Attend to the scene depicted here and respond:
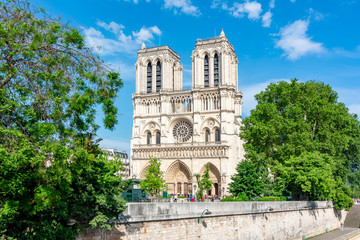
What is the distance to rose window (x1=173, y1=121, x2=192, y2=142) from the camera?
178ft

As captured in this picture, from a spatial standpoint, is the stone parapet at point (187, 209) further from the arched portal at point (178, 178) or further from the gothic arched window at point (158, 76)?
the gothic arched window at point (158, 76)

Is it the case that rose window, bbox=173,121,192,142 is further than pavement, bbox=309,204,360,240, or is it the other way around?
rose window, bbox=173,121,192,142

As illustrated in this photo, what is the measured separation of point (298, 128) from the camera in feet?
106

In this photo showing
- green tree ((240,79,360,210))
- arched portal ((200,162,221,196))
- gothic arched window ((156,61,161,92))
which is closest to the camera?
green tree ((240,79,360,210))

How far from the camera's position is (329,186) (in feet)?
87.9

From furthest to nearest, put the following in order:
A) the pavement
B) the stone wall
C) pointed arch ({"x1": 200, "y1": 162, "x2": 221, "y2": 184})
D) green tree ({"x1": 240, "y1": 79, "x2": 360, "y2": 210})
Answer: pointed arch ({"x1": 200, "y1": 162, "x2": 221, "y2": 184}) < green tree ({"x1": 240, "y1": 79, "x2": 360, "y2": 210}) < the pavement < the stone wall

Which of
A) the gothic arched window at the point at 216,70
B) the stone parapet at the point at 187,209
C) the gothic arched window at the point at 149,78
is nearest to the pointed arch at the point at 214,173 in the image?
the gothic arched window at the point at 216,70

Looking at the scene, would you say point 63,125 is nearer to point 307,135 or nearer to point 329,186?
point 329,186

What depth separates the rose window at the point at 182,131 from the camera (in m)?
54.4

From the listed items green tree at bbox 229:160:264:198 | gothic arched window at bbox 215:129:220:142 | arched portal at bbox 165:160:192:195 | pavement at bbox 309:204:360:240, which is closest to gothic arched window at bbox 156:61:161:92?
gothic arched window at bbox 215:129:220:142

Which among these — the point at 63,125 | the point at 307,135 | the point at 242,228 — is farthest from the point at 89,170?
the point at 307,135

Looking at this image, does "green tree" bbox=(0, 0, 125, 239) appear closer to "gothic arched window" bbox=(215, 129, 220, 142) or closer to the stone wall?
the stone wall

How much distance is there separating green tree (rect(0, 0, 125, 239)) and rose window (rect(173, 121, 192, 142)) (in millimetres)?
42327

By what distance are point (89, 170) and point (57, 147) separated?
8.57 ft
